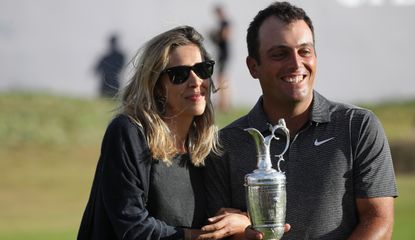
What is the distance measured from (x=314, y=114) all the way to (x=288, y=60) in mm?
248

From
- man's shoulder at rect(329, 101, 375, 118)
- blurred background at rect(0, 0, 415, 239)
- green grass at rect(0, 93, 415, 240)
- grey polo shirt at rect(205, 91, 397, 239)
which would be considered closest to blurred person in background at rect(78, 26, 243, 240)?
grey polo shirt at rect(205, 91, 397, 239)

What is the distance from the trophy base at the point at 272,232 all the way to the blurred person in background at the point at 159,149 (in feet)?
1.03

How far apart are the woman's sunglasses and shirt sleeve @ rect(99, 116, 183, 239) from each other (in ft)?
1.03

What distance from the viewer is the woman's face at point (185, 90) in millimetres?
4340

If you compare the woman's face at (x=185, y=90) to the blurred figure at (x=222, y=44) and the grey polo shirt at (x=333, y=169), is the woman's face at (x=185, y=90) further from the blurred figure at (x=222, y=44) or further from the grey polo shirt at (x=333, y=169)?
the blurred figure at (x=222, y=44)

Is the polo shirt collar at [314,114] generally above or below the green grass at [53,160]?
above

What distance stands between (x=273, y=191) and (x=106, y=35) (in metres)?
16.5

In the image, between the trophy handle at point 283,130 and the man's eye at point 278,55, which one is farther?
the man's eye at point 278,55

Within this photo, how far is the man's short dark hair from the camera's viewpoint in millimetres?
4254

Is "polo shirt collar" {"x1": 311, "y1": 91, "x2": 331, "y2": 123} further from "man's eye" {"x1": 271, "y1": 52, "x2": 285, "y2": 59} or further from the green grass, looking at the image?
the green grass

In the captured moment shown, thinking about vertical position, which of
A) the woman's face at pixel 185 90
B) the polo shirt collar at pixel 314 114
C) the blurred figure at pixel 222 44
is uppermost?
the woman's face at pixel 185 90

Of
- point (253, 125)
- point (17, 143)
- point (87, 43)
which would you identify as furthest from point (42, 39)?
point (253, 125)

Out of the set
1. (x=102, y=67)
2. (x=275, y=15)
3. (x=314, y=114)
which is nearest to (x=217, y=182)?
(x=314, y=114)

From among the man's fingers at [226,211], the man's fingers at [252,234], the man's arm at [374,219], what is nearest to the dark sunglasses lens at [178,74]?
the man's fingers at [226,211]
